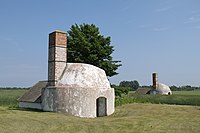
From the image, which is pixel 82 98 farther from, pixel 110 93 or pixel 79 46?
pixel 79 46

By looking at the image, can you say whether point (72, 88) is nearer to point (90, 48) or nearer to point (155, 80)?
point (90, 48)

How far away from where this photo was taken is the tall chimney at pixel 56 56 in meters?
20.5

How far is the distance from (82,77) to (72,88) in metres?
1.52

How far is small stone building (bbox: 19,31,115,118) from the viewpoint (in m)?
19.5

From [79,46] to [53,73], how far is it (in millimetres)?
13348

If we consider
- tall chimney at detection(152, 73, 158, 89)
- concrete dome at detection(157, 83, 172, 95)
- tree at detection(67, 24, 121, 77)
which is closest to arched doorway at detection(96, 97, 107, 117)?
tree at detection(67, 24, 121, 77)

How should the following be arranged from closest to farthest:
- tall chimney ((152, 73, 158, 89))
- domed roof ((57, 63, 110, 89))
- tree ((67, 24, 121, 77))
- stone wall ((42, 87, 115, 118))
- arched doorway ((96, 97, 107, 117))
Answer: stone wall ((42, 87, 115, 118)), domed roof ((57, 63, 110, 89)), arched doorway ((96, 97, 107, 117)), tree ((67, 24, 121, 77)), tall chimney ((152, 73, 158, 89))

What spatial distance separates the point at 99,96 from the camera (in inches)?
819

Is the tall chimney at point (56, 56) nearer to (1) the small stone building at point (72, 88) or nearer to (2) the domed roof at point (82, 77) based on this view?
(1) the small stone building at point (72, 88)

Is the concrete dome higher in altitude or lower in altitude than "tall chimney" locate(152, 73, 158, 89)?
lower

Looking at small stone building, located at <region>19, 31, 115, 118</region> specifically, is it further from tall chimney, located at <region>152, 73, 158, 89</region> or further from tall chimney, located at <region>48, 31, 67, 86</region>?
tall chimney, located at <region>152, 73, 158, 89</region>

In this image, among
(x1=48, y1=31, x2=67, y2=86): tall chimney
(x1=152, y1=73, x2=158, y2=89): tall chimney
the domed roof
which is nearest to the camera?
the domed roof

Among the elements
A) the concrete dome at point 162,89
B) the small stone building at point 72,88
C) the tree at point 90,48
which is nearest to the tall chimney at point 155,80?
the concrete dome at point 162,89

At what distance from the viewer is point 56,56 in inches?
811
